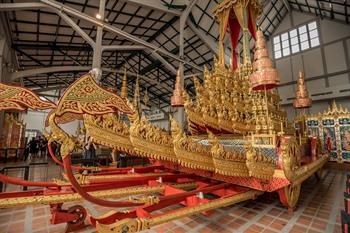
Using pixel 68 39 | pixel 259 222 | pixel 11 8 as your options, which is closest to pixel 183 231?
pixel 259 222

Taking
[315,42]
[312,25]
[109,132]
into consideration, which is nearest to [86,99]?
[109,132]

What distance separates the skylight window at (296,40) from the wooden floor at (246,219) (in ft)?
48.4

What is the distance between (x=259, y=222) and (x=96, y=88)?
291 centimetres

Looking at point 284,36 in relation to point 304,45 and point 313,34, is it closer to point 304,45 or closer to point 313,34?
point 304,45

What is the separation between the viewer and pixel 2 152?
9.50 m

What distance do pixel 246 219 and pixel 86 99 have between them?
2860mm

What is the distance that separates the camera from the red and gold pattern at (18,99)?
1.67 metres

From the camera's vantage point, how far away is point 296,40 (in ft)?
48.3

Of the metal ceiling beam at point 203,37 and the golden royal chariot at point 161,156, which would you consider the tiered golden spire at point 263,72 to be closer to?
the golden royal chariot at point 161,156

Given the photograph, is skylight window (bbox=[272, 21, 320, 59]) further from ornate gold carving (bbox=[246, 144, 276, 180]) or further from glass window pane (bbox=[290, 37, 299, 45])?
ornate gold carving (bbox=[246, 144, 276, 180])

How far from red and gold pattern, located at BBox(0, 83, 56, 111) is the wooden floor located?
1.80m

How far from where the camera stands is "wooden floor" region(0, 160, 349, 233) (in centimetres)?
242

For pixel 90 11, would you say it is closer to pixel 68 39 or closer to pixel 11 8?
pixel 68 39

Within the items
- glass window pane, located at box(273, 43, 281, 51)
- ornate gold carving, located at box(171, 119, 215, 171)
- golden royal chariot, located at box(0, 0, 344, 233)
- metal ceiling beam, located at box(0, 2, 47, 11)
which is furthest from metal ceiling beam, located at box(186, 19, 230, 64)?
ornate gold carving, located at box(171, 119, 215, 171)
